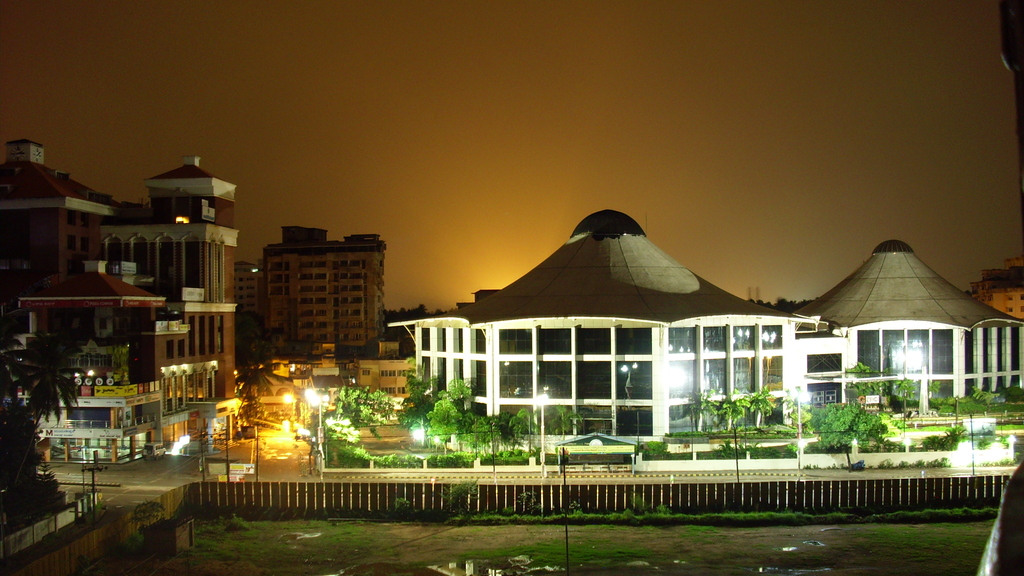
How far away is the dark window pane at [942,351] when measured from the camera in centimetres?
7369

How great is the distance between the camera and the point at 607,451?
159 ft

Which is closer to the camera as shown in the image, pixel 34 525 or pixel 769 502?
pixel 34 525

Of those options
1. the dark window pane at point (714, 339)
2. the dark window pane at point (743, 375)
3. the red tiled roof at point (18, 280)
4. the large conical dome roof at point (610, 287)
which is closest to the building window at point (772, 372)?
the dark window pane at point (743, 375)

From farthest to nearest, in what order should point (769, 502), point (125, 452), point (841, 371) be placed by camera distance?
point (841, 371)
point (125, 452)
point (769, 502)

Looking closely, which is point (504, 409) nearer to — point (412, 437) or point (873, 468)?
point (412, 437)

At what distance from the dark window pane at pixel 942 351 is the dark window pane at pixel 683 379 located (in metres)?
27.8

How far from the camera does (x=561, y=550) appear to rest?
115 feet

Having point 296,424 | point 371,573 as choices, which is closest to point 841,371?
point 296,424

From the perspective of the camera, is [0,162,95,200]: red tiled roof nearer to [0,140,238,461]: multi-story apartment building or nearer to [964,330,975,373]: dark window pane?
[0,140,238,461]: multi-story apartment building

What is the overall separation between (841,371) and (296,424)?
45286mm

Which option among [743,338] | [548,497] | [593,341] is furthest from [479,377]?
[548,497]

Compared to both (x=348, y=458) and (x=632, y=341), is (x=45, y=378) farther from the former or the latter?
(x=632, y=341)

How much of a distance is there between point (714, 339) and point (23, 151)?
56.2 meters

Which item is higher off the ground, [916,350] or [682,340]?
[682,340]
